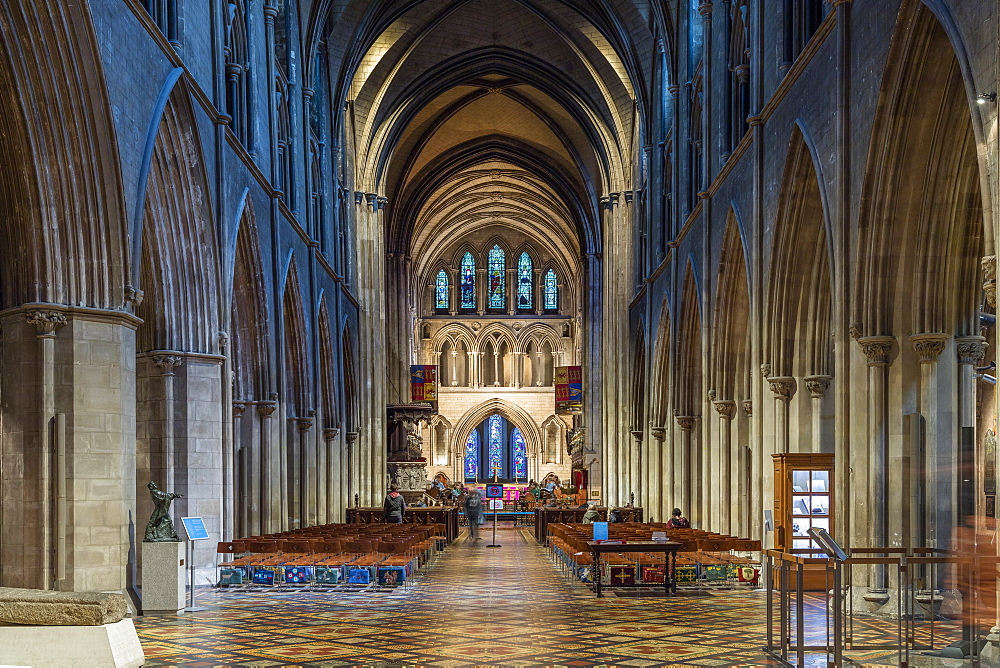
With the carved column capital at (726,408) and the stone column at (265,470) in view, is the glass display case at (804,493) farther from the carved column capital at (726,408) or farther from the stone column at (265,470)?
the stone column at (265,470)

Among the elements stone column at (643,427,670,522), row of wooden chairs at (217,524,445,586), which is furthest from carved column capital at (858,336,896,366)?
stone column at (643,427,670,522)

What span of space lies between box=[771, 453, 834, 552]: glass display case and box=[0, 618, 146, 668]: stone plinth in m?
9.89

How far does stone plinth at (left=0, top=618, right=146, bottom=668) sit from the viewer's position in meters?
6.54

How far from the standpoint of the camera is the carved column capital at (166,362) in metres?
16.3

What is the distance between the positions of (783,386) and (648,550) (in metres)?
4.23

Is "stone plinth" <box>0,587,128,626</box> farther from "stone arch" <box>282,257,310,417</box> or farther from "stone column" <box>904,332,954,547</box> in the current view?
"stone arch" <box>282,257,310,417</box>

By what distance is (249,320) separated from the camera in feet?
70.2

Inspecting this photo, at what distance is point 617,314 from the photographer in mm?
38969

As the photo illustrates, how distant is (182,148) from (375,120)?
2203 cm

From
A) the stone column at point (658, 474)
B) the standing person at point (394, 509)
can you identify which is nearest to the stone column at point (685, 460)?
the stone column at point (658, 474)

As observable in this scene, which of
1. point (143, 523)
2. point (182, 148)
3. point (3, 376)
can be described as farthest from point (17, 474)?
point (182, 148)

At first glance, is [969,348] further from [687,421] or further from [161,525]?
[687,421]

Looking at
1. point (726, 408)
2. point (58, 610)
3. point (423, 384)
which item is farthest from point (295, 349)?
point (423, 384)

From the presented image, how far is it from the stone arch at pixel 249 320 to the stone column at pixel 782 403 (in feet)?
32.2
